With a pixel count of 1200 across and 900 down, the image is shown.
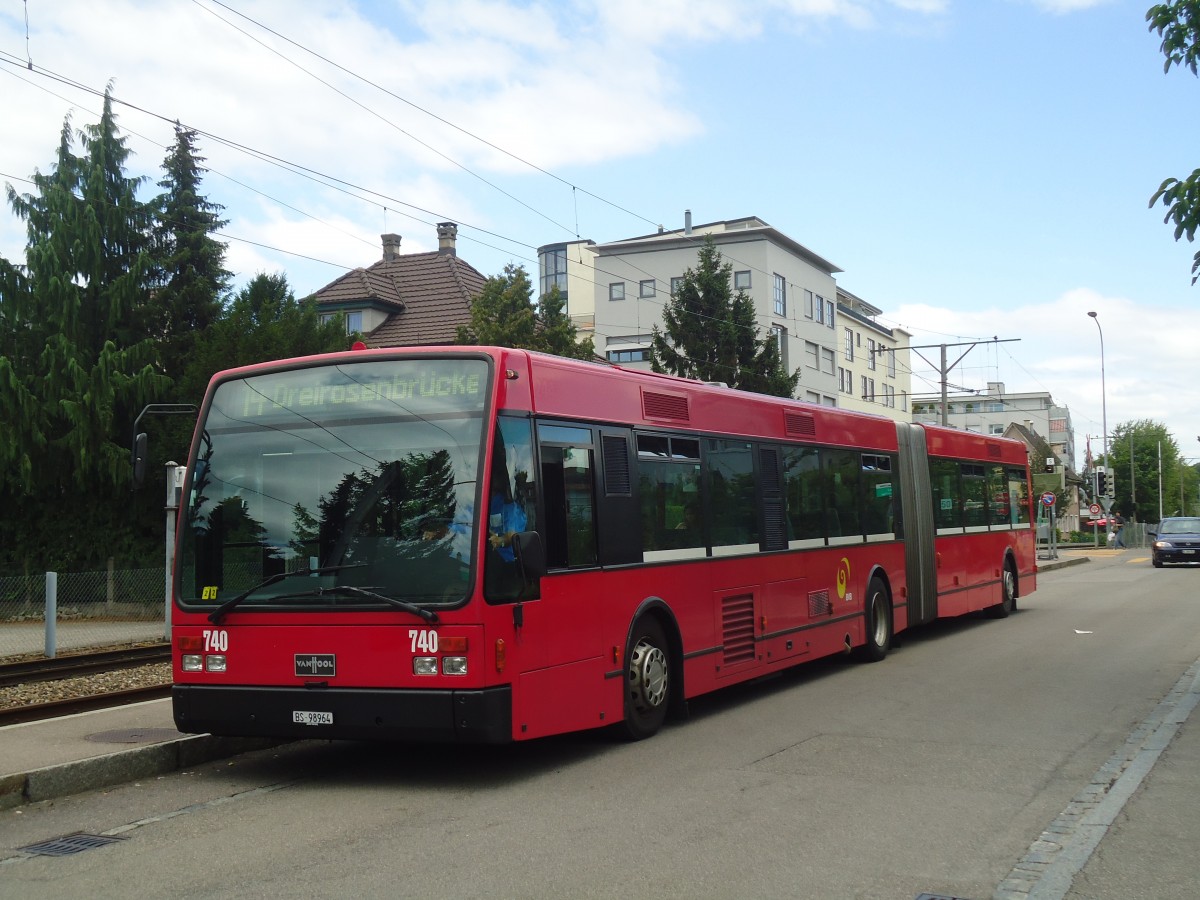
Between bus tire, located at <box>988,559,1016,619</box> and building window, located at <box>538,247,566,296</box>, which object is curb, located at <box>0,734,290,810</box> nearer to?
bus tire, located at <box>988,559,1016,619</box>

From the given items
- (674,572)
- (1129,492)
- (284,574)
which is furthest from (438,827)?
(1129,492)

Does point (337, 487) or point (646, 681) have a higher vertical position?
point (337, 487)

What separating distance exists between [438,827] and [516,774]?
158 centimetres

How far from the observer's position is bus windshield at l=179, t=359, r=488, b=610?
26.0 feet

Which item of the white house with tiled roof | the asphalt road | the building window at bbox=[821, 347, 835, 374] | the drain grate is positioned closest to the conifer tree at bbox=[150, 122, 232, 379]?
the white house with tiled roof

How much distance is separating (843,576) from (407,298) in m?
34.9

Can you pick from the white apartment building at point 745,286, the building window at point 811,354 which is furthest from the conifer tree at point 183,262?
the building window at point 811,354

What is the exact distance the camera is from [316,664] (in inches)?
316

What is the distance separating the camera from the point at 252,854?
626 centimetres

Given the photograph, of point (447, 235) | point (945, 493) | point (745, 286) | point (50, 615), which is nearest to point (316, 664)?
point (50, 615)

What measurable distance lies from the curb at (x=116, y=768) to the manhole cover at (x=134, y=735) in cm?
25

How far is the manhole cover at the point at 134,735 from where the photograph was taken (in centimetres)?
905

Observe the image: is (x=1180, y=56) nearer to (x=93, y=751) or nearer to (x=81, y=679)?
(x=93, y=751)

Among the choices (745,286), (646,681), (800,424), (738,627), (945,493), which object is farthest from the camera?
(745,286)
